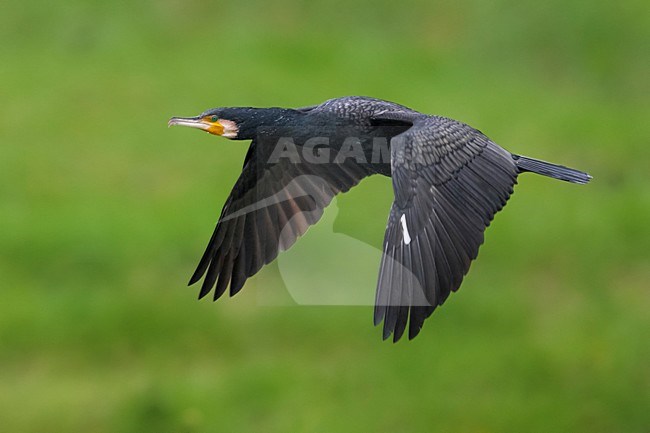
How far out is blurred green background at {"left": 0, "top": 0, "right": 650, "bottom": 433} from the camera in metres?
17.2

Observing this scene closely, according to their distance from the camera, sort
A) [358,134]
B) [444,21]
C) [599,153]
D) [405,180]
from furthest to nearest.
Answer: [444,21] → [599,153] → [358,134] → [405,180]

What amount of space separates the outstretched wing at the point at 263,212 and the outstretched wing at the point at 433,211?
1405mm

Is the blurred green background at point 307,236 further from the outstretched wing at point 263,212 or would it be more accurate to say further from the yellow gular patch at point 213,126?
the yellow gular patch at point 213,126

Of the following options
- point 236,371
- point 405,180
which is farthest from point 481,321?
point 405,180

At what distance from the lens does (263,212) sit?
12664 millimetres

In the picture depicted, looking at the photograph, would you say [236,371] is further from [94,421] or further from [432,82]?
[432,82]

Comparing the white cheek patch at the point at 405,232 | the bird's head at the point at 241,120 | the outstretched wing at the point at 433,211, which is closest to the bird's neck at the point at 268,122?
the bird's head at the point at 241,120

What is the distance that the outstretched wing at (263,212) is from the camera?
12.5 meters

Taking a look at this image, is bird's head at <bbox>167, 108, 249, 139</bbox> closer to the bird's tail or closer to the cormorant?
the cormorant

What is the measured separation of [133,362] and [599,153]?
23.9 feet

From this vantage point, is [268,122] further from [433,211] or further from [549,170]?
[549,170]

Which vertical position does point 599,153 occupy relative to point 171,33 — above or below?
below

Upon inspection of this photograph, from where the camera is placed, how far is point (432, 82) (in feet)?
71.1

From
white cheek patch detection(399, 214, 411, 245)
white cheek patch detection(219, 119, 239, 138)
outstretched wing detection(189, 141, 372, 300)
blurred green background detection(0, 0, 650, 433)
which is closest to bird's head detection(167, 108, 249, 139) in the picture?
white cheek patch detection(219, 119, 239, 138)
